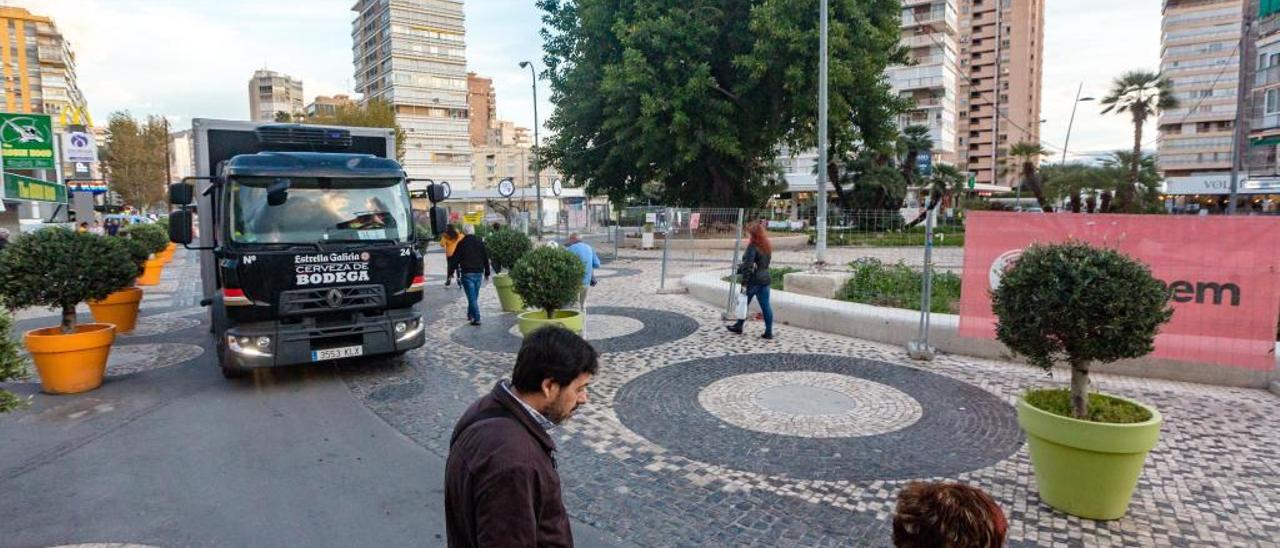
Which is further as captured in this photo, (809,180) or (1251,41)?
(809,180)

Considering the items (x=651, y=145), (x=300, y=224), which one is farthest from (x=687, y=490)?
(x=651, y=145)

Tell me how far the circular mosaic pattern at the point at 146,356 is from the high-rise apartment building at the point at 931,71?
2492 inches

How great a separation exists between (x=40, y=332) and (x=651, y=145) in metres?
20.6

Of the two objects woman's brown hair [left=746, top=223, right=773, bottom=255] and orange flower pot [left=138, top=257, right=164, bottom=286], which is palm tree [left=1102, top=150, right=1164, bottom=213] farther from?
orange flower pot [left=138, top=257, right=164, bottom=286]

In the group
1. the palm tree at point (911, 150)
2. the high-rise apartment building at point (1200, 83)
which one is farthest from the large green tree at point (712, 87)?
the high-rise apartment building at point (1200, 83)

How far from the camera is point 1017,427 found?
5707 millimetres

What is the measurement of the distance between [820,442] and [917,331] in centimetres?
409

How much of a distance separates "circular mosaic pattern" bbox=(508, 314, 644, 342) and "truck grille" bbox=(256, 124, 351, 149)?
11.5ft

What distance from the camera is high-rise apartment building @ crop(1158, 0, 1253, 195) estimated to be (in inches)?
2904

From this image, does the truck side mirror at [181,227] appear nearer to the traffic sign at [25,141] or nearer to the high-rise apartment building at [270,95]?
the traffic sign at [25,141]

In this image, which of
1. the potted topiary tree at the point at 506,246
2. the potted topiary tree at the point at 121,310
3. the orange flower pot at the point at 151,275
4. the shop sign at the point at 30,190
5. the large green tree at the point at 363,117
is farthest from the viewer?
the large green tree at the point at 363,117

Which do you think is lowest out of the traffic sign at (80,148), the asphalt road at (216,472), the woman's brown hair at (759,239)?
the asphalt road at (216,472)

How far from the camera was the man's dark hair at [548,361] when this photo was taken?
193 centimetres

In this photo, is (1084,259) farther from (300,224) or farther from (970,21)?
(970,21)
